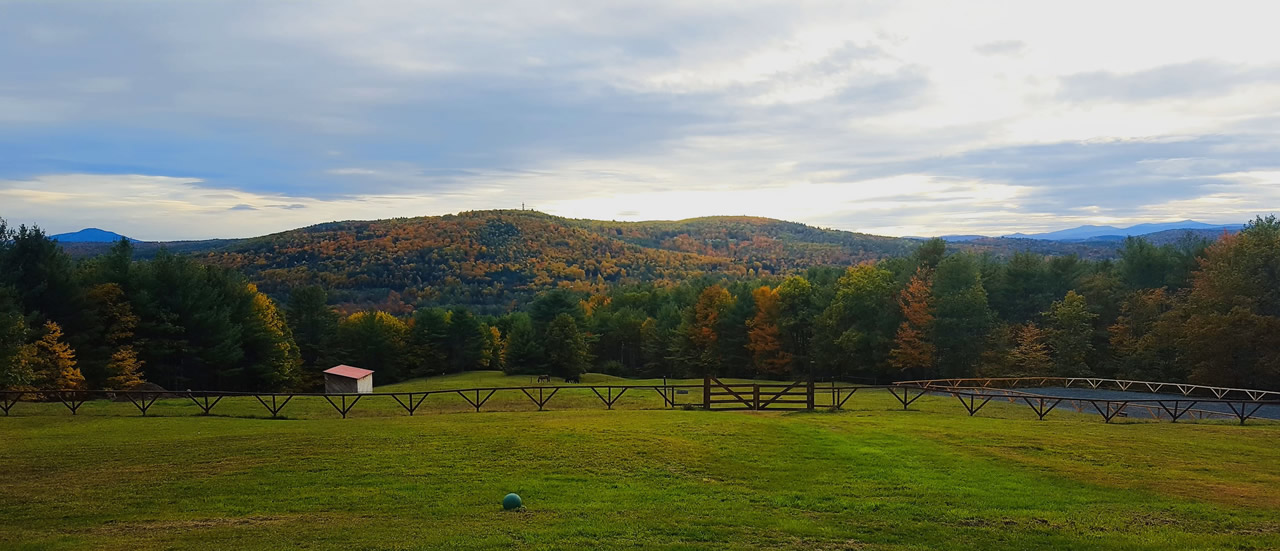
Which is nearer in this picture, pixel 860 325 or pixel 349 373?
pixel 349 373

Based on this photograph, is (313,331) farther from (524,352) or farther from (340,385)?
(340,385)

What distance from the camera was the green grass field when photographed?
1170 cm

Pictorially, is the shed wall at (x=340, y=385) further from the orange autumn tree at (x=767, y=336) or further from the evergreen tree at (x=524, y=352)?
the orange autumn tree at (x=767, y=336)

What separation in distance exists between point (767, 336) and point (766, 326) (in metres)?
1.08

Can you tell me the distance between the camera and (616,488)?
15.2 metres

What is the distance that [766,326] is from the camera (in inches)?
3108

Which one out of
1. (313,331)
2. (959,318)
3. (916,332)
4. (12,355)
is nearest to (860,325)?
(916,332)

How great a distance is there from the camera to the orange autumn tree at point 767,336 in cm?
7800

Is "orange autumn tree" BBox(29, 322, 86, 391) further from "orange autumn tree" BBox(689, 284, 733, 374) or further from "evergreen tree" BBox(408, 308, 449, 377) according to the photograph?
"orange autumn tree" BBox(689, 284, 733, 374)

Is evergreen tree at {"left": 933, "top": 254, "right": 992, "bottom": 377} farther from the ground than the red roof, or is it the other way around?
evergreen tree at {"left": 933, "top": 254, "right": 992, "bottom": 377}

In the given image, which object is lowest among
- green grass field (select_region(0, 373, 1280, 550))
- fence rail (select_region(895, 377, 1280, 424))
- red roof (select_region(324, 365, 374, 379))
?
red roof (select_region(324, 365, 374, 379))

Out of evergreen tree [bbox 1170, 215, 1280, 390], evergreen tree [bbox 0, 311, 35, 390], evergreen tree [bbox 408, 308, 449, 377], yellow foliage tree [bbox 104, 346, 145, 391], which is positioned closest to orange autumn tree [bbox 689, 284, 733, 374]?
evergreen tree [bbox 408, 308, 449, 377]

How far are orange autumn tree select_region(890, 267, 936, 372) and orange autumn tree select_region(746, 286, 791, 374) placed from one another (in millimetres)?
13912

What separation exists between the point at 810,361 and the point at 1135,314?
92.7 ft
